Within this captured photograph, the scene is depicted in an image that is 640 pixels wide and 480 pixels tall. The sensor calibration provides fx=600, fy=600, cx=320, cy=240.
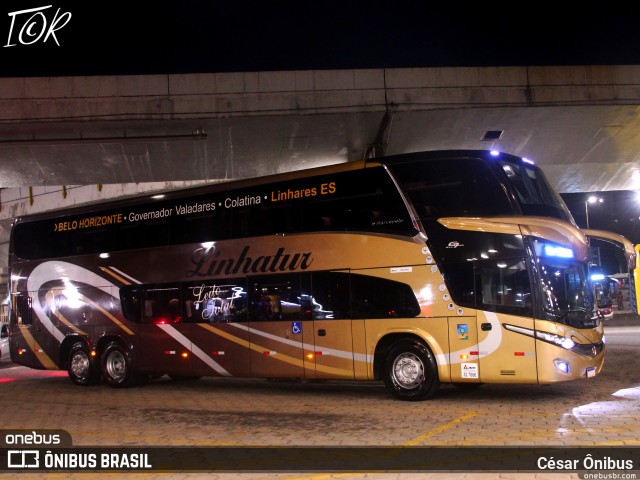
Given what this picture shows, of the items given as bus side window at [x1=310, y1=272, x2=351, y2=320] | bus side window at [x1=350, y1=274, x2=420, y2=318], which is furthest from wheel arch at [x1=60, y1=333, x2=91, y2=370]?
bus side window at [x1=350, y1=274, x2=420, y2=318]

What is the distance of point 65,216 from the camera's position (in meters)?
14.7

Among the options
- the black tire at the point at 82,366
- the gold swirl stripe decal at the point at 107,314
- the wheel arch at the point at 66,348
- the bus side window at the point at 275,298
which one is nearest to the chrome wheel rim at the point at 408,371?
the bus side window at the point at 275,298

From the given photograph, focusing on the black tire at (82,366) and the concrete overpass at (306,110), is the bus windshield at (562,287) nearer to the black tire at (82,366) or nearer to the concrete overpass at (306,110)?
the concrete overpass at (306,110)

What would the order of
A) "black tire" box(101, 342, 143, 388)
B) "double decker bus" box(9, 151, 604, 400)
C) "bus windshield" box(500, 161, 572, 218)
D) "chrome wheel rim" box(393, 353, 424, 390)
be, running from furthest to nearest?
"black tire" box(101, 342, 143, 388) < "chrome wheel rim" box(393, 353, 424, 390) < "bus windshield" box(500, 161, 572, 218) < "double decker bus" box(9, 151, 604, 400)

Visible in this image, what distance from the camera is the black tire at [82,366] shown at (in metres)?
14.1

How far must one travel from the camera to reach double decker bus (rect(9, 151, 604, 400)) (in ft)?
30.8

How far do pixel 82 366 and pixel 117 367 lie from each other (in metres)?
1.12

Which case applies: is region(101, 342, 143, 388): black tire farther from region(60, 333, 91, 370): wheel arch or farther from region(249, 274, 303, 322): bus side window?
region(249, 274, 303, 322): bus side window

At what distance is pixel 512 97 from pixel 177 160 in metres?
9.70

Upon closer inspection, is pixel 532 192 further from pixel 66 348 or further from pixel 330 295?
pixel 66 348

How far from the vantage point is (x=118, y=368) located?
1378 cm

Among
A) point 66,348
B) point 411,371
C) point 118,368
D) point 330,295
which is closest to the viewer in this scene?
point 411,371

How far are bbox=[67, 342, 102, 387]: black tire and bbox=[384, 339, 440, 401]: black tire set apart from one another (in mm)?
7475

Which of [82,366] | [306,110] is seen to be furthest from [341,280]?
[82,366]
